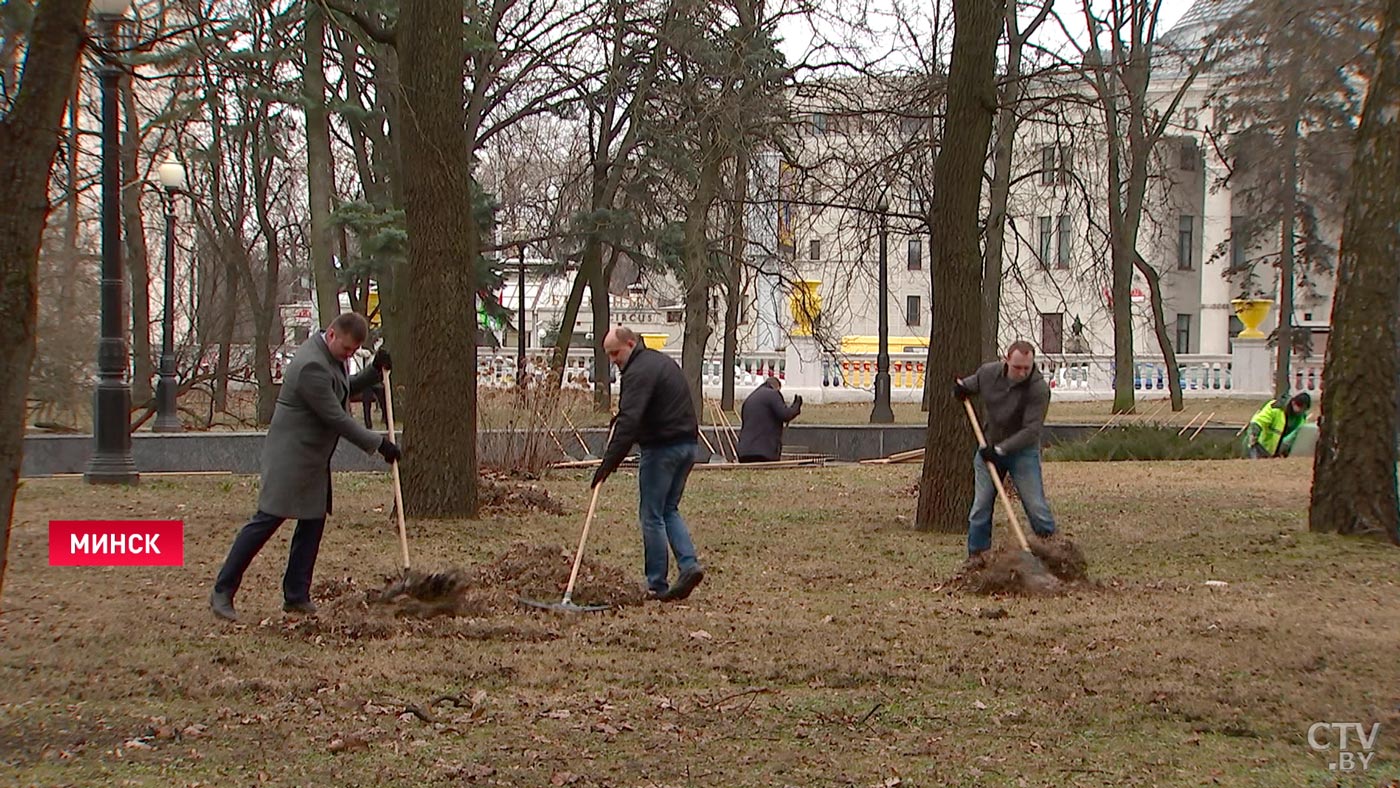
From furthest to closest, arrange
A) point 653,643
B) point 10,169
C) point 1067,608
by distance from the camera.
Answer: point 1067,608
point 653,643
point 10,169

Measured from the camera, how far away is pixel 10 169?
17.8ft

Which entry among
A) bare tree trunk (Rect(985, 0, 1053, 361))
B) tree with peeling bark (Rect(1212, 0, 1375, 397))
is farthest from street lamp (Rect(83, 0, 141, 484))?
tree with peeling bark (Rect(1212, 0, 1375, 397))

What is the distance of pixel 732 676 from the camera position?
7.39 m

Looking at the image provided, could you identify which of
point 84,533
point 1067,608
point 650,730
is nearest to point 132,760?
point 650,730

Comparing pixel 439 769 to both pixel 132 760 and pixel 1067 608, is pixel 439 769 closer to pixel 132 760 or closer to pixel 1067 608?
pixel 132 760

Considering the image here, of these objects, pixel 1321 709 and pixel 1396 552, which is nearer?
pixel 1321 709

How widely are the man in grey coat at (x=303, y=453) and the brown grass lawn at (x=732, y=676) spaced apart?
0.88 feet

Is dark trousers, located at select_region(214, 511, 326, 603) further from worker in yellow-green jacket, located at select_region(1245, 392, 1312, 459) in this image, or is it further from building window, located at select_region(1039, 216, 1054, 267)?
worker in yellow-green jacket, located at select_region(1245, 392, 1312, 459)

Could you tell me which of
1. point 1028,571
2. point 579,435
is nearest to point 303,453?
point 1028,571

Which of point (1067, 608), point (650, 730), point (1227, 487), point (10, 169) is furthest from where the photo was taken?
point (1227, 487)

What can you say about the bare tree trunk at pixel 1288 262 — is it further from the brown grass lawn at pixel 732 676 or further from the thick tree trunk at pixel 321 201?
the brown grass lawn at pixel 732 676

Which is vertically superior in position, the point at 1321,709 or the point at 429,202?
the point at 429,202

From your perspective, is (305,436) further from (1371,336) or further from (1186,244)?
(1186,244)

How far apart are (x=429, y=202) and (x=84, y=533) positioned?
3.94m
